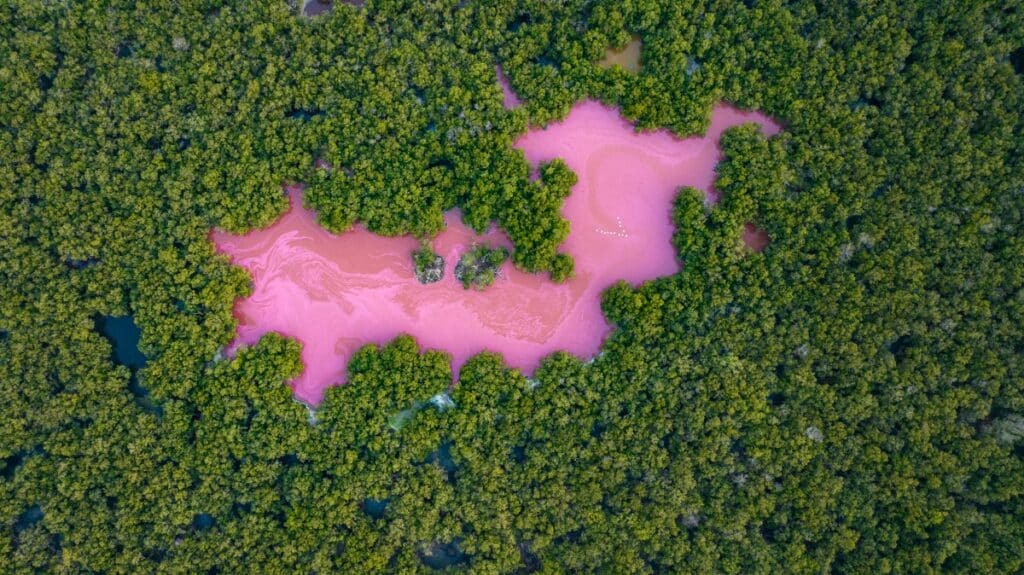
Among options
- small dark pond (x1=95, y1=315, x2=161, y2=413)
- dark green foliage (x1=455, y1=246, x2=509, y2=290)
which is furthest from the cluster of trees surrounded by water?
dark green foliage (x1=455, y1=246, x2=509, y2=290)

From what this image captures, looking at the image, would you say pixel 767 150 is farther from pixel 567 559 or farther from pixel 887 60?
pixel 567 559

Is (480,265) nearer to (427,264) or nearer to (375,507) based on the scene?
(427,264)

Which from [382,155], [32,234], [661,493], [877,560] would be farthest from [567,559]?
[32,234]

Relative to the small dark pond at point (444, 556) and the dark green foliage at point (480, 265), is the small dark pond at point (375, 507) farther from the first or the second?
the dark green foliage at point (480, 265)

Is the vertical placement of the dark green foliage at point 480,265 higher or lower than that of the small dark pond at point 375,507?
higher

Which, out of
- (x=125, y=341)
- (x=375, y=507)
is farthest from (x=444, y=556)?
(x=125, y=341)

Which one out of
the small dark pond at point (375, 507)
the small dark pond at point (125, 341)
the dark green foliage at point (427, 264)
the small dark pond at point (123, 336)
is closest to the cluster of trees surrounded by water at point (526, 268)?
the small dark pond at point (375, 507)
